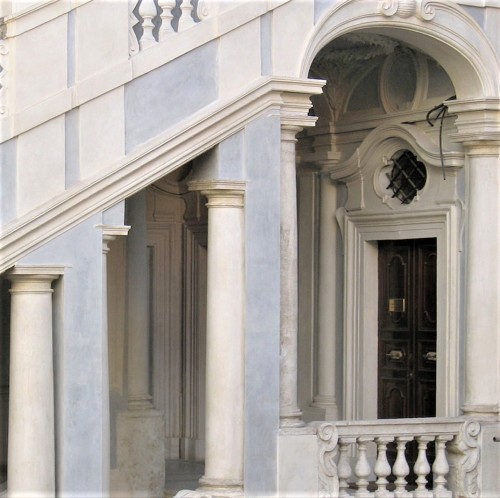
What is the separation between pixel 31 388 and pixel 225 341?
174cm

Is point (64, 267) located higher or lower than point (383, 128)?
lower

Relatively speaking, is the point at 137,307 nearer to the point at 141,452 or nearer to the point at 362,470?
the point at 141,452

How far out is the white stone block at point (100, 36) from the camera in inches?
464

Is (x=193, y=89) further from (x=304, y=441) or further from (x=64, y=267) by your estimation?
(x=304, y=441)

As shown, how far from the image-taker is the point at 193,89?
1224cm

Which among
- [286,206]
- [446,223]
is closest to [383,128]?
[446,223]

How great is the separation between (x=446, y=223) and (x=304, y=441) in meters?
2.84

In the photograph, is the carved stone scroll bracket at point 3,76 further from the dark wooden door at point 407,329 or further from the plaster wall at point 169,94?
the dark wooden door at point 407,329

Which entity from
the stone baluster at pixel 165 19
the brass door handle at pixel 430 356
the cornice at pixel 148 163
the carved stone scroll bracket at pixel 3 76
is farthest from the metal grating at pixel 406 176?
the carved stone scroll bracket at pixel 3 76

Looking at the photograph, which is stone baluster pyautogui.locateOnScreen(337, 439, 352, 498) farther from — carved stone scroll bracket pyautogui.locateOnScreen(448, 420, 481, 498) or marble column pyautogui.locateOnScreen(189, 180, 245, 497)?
carved stone scroll bracket pyautogui.locateOnScreen(448, 420, 481, 498)

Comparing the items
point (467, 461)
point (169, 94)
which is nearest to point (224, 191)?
point (169, 94)

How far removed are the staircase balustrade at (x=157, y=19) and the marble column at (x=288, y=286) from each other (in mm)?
1184

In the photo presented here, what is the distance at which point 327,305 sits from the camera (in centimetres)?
1584

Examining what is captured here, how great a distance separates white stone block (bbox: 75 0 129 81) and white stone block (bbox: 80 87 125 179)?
0.24 m
